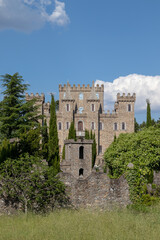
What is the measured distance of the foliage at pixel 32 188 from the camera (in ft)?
45.2

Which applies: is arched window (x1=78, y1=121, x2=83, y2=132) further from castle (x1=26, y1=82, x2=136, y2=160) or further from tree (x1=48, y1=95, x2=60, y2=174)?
tree (x1=48, y1=95, x2=60, y2=174)

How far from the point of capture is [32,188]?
13844 mm

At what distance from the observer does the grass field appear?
900 cm

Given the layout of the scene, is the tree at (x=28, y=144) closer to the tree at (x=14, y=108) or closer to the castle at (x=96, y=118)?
the tree at (x=14, y=108)

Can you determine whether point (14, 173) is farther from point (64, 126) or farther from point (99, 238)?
point (64, 126)

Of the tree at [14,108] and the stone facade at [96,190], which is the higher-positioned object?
the tree at [14,108]

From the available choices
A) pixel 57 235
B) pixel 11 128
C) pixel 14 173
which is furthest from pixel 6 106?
pixel 57 235

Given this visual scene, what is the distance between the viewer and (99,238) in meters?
8.79

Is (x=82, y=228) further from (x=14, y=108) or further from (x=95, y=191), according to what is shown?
(x=14, y=108)

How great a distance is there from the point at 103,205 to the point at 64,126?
41.8m

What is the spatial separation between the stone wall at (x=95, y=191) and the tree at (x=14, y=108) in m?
14.7

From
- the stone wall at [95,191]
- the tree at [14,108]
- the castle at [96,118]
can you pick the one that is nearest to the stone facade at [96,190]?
the stone wall at [95,191]

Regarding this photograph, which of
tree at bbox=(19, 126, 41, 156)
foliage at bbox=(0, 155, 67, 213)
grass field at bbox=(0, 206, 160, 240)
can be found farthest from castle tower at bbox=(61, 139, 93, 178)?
grass field at bbox=(0, 206, 160, 240)

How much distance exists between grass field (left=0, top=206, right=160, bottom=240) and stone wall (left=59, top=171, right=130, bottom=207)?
3005 mm
